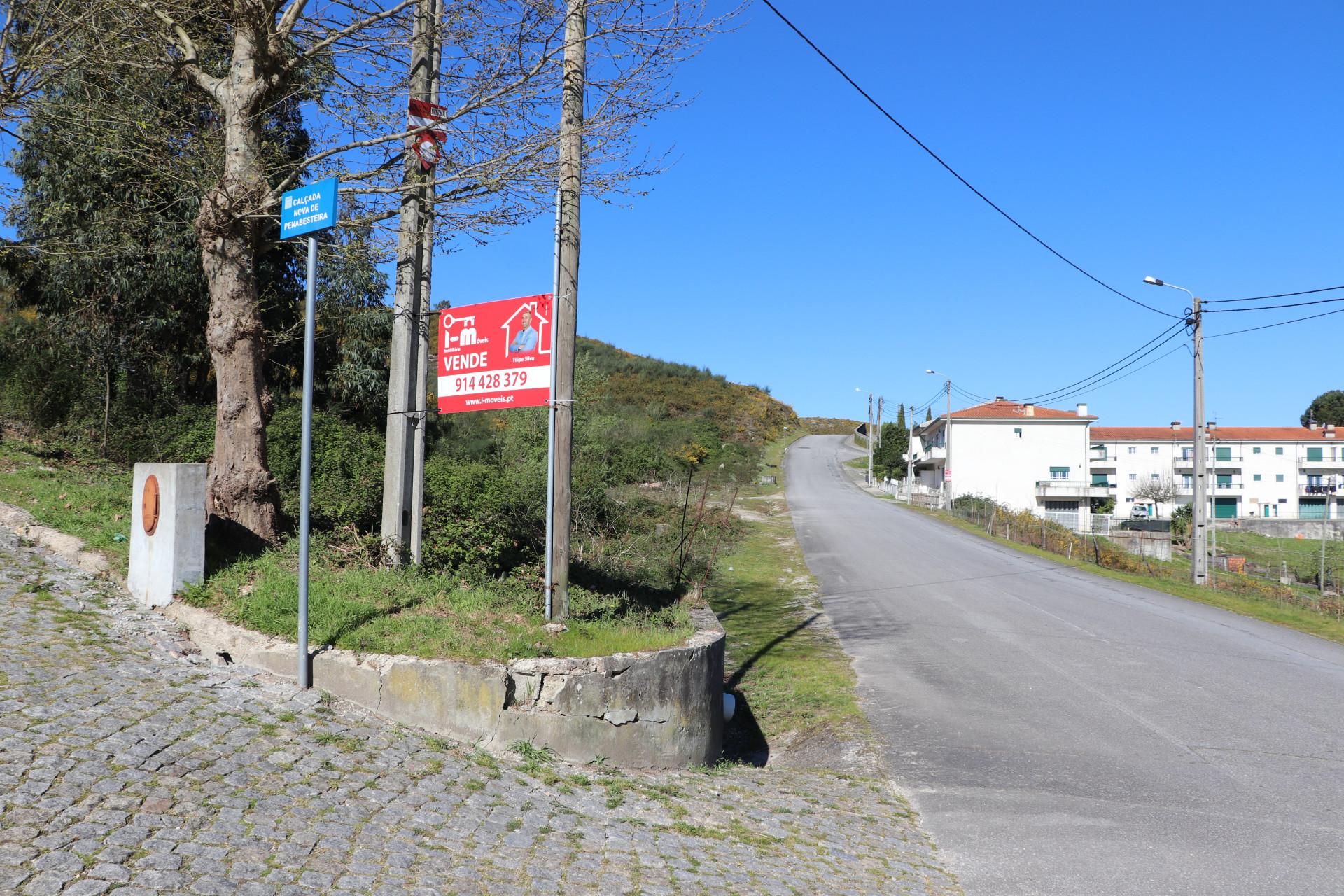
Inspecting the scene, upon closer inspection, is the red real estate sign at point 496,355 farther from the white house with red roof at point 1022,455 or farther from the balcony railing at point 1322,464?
the balcony railing at point 1322,464

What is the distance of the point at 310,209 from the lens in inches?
227

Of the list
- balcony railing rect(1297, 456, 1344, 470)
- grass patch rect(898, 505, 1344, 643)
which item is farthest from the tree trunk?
balcony railing rect(1297, 456, 1344, 470)

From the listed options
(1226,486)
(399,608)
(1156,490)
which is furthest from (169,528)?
(1226,486)

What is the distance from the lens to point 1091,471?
78.3 m

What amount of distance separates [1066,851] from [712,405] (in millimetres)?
96372

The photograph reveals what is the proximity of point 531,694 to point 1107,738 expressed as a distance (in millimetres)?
5094

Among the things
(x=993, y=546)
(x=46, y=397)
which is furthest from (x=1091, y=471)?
(x=46, y=397)

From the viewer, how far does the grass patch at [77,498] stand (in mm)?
8297

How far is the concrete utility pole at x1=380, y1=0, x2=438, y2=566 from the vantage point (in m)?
8.21

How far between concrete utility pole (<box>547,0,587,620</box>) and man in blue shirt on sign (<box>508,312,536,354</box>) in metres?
0.22

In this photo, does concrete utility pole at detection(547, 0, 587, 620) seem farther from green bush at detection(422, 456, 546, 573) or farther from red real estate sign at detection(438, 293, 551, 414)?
green bush at detection(422, 456, 546, 573)

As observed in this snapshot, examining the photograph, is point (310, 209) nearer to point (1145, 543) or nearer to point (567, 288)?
point (567, 288)

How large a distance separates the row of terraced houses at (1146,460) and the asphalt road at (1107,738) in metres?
53.7

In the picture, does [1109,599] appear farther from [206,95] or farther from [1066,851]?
[206,95]
